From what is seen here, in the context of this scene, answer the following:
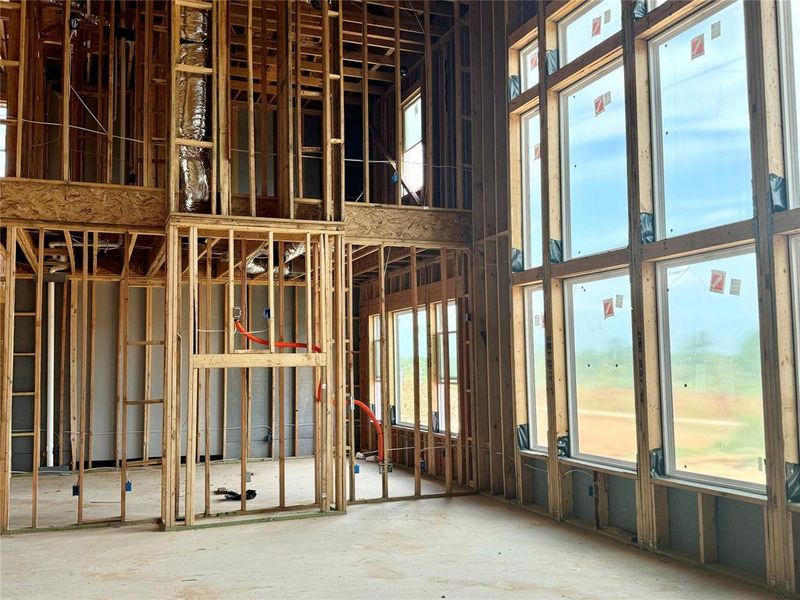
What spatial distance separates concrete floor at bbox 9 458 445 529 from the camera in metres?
8.25

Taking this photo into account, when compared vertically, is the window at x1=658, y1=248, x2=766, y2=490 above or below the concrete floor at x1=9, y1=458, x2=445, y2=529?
above

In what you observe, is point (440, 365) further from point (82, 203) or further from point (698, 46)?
point (698, 46)

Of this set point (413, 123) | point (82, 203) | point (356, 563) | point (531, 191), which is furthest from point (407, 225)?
point (356, 563)

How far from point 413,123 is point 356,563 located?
7.53 meters

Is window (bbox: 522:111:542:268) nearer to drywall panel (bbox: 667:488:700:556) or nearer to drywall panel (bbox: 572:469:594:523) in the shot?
drywall panel (bbox: 572:469:594:523)

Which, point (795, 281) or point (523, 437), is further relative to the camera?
point (523, 437)

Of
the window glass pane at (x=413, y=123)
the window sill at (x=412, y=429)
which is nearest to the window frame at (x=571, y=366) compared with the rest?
the window sill at (x=412, y=429)

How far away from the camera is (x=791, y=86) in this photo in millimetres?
5180

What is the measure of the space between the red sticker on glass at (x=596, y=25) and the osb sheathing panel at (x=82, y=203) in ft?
15.8

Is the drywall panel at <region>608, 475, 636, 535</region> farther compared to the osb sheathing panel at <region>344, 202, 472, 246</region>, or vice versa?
the osb sheathing panel at <region>344, 202, 472, 246</region>

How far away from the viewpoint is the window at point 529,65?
8.27 meters

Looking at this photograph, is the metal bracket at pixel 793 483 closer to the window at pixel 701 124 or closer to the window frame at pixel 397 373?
the window at pixel 701 124

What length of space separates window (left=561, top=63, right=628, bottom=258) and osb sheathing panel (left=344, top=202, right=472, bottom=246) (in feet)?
5.74

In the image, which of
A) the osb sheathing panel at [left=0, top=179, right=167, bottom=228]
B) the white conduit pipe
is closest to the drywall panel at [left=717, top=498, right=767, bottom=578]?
the osb sheathing panel at [left=0, top=179, right=167, bottom=228]
